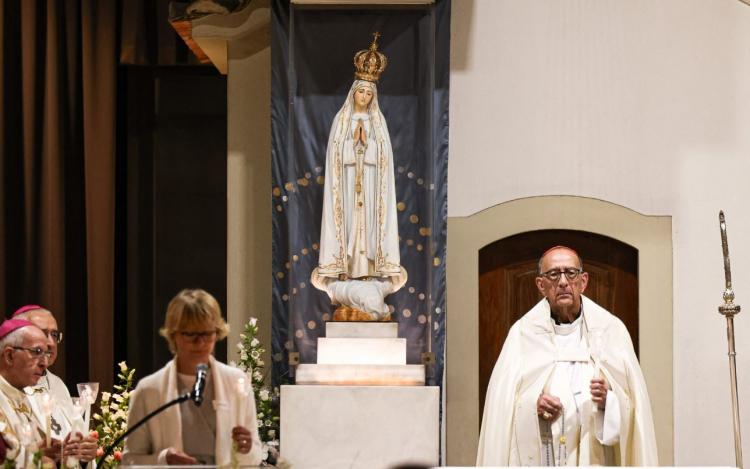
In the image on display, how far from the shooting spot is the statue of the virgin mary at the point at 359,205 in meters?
7.25

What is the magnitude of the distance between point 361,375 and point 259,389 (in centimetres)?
99

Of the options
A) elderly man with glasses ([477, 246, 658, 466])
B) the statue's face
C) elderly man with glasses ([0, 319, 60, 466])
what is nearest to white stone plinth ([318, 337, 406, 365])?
elderly man with glasses ([477, 246, 658, 466])

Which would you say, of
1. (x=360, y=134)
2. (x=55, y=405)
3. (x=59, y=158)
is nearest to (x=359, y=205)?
(x=360, y=134)

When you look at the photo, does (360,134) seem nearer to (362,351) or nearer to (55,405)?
(362,351)

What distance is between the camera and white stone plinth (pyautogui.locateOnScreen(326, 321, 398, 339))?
7.07m

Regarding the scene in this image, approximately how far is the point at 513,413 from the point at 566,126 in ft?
8.68

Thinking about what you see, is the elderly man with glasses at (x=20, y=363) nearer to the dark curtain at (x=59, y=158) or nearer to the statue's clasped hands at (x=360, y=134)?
the statue's clasped hands at (x=360, y=134)

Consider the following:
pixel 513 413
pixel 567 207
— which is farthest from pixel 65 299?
pixel 513 413

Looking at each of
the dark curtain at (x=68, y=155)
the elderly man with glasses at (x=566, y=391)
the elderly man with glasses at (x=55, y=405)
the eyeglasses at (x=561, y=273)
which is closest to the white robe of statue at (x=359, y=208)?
the elderly man with glasses at (x=566, y=391)

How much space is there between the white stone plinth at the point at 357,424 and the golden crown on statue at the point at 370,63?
6.39ft

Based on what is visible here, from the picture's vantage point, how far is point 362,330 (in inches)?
279

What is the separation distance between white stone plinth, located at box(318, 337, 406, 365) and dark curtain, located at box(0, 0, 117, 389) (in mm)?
3050

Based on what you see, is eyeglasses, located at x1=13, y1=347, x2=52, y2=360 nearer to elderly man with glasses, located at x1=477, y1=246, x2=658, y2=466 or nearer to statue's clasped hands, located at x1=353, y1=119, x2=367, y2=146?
elderly man with glasses, located at x1=477, y1=246, x2=658, y2=466

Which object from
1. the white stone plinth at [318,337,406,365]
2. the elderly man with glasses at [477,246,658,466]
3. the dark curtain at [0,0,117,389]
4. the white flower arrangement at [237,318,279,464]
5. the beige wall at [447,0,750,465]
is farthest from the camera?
the dark curtain at [0,0,117,389]
